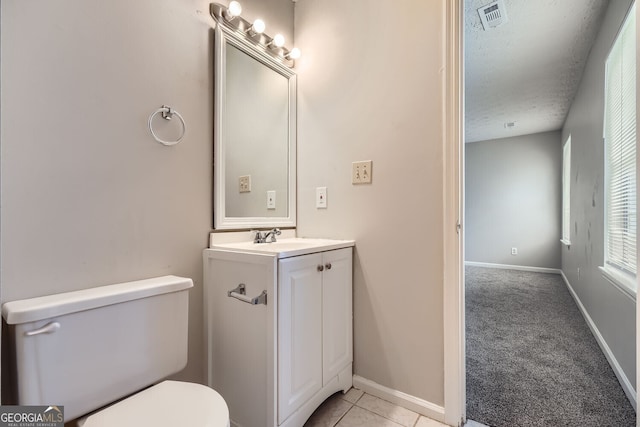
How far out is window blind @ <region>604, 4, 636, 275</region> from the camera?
5.26 ft

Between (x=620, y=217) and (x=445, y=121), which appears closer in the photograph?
(x=445, y=121)

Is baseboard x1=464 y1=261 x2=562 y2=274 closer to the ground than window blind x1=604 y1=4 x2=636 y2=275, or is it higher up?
closer to the ground

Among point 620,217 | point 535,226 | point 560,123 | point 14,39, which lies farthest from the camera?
point 535,226

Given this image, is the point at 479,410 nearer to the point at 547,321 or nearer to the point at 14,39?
the point at 547,321

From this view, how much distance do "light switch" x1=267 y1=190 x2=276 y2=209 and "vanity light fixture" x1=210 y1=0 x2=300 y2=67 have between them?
0.80 metres

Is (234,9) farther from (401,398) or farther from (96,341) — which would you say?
(401,398)

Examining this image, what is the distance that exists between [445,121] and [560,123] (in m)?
4.53

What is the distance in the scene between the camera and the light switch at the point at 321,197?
1591 mm

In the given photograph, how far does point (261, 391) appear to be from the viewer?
1.05 metres

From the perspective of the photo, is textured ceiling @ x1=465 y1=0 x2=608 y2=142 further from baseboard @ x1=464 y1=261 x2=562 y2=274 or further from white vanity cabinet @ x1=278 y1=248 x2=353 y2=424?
baseboard @ x1=464 y1=261 x2=562 y2=274

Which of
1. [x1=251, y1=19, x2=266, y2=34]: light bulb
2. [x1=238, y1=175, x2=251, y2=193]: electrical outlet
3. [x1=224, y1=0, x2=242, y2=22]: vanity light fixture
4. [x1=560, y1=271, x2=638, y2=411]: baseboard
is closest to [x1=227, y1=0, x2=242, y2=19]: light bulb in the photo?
[x1=224, y1=0, x2=242, y2=22]: vanity light fixture

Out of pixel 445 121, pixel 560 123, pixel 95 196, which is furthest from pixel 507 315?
pixel 560 123

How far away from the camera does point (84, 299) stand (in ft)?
2.64

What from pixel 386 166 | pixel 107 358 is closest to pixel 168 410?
pixel 107 358
